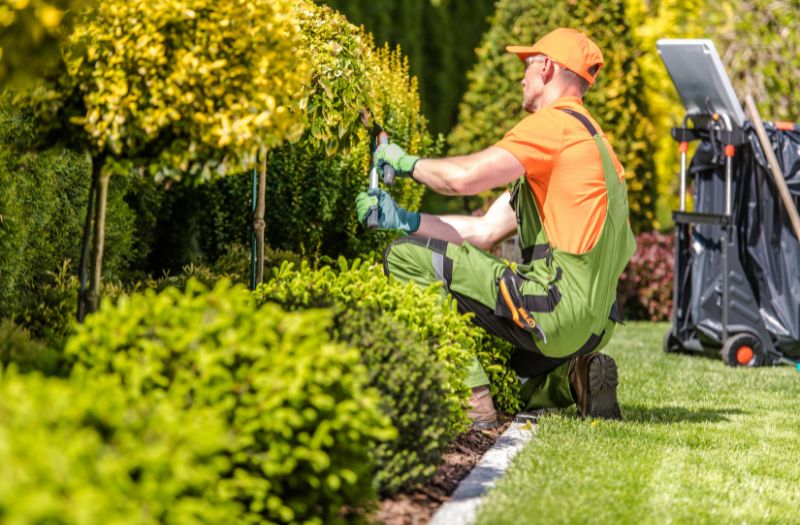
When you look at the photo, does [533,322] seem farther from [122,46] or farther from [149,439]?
[149,439]

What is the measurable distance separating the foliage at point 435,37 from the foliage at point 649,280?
3436 millimetres

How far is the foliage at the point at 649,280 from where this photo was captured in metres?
9.94

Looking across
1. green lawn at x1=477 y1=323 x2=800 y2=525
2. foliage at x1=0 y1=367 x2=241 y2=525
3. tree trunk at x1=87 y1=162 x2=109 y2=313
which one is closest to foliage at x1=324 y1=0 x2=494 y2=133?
green lawn at x1=477 y1=323 x2=800 y2=525

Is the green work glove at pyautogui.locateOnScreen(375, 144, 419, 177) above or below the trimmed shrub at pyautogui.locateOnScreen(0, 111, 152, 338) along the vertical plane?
above

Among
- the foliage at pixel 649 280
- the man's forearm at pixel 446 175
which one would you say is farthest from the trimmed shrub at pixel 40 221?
the foliage at pixel 649 280

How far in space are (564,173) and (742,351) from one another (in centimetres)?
335

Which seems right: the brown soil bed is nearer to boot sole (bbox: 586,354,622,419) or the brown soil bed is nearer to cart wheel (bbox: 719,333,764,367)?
boot sole (bbox: 586,354,622,419)

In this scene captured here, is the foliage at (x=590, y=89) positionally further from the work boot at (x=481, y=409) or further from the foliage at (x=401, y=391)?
the foliage at (x=401, y=391)

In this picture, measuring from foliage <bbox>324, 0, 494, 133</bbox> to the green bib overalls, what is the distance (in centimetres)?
718

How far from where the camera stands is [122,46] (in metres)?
3.20

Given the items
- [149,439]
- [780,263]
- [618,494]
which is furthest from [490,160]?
[780,263]

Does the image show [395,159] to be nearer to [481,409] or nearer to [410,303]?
[410,303]

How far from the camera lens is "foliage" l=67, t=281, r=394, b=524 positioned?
259cm

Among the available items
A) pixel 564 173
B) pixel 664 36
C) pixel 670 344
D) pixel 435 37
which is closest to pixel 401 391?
pixel 564 173
